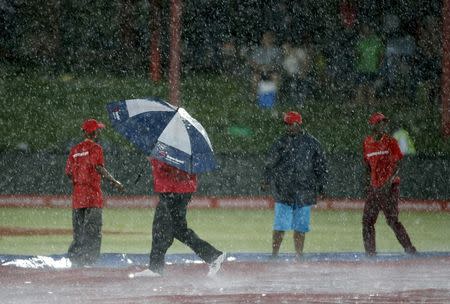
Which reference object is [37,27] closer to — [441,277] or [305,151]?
[305,151]

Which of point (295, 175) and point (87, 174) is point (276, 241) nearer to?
point (295, 175)

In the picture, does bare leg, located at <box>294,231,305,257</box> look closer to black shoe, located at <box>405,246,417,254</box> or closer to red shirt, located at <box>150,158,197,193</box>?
black shoe, located at <box>405,246,417,254</box>

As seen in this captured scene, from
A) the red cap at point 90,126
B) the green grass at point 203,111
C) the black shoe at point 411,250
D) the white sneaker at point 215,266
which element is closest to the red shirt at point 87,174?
Answer: the red cap at point 90,126

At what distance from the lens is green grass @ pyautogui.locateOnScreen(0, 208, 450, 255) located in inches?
666

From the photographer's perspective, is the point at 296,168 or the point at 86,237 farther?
the point at 296,168

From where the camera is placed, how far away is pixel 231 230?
19.9 metres

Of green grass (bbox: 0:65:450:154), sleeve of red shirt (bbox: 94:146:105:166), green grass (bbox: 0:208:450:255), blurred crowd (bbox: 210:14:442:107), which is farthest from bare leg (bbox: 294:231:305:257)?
blurred crowd (bbox: 210:14:442:107)

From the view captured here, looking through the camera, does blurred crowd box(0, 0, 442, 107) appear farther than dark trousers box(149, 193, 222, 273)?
Yes

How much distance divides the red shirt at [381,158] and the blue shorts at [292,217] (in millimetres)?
870

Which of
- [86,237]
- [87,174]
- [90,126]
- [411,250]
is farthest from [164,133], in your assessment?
[411,250]

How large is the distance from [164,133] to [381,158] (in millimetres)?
3469

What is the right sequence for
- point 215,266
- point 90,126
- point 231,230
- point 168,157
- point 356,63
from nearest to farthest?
1. point 168,157
2. point 215,266
3. point 90,126
4. point 231,230
5. point 356,63

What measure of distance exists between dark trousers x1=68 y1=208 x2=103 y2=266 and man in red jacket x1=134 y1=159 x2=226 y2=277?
4.00ft

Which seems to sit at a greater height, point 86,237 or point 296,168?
point 296,168
